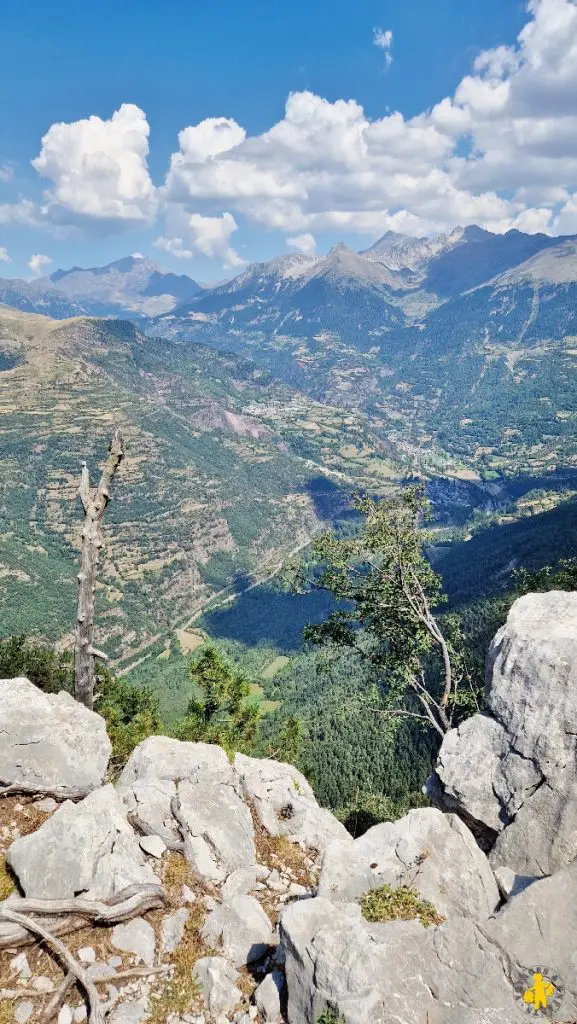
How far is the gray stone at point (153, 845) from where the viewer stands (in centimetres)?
1505

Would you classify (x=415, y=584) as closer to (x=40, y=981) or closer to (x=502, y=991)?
(x=502, y=991)

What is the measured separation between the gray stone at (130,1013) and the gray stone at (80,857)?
250 cm

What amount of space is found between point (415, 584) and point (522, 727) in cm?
975

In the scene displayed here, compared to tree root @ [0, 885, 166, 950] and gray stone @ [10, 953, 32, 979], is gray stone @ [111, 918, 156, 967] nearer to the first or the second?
tree root @ [0, 885, 166, 950]

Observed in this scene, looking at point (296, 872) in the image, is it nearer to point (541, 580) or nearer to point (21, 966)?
point (21, 966)

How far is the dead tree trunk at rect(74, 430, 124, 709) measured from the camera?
857 inches

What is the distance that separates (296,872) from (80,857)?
6.58m

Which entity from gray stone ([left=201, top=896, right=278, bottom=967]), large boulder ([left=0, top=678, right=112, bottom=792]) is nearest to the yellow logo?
gray stone ([left=201, top=896, right=278, bottom=967])

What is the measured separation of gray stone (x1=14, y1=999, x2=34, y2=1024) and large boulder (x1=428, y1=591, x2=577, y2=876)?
37.9 ft

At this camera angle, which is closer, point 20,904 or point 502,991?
point 502,991

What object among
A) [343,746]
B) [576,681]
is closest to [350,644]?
[576,681]

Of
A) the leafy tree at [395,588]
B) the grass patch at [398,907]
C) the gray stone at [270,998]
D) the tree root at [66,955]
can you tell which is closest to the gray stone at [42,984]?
the tree root at [66,955]

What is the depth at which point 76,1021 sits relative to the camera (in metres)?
10.6

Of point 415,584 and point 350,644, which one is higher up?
point 415,584
